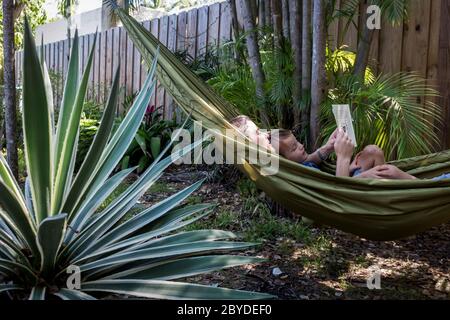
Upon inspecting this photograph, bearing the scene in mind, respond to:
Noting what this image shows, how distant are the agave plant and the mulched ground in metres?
0.58

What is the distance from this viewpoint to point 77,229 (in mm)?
1645

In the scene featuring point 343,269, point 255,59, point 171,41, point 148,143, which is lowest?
point 343,269

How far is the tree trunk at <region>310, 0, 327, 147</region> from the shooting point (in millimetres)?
2625

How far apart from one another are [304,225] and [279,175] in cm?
103

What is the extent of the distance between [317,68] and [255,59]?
53 centimetres

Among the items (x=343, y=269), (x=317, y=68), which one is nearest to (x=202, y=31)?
(x=317, y=68)

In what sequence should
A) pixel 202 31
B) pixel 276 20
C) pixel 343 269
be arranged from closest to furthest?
pixel 343 269
pixel 276 20
pixel 202 31

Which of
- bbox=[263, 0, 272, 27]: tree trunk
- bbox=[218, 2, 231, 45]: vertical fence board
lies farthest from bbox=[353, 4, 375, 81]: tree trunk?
bbox=[218, 2, 231, 45]: vertical fence board

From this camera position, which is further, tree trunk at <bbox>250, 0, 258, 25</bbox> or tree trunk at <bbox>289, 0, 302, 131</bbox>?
tree trunk at <bbox>250, 0, 258, 25</bbox>

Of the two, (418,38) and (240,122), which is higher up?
(418,38)

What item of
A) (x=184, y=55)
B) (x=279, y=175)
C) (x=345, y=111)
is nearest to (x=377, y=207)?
(x=279, y=175)

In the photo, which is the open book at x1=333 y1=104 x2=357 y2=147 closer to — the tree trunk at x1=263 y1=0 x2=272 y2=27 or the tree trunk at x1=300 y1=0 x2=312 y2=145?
the tree trunk at x1=300 y1=0 x2=312 y2=145

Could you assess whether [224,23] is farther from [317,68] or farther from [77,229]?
[77,229]

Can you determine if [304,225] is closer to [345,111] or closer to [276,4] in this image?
[345,111]
